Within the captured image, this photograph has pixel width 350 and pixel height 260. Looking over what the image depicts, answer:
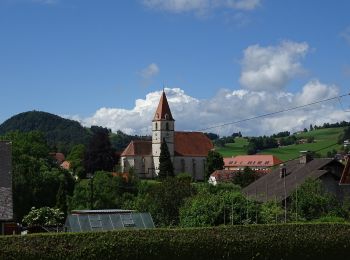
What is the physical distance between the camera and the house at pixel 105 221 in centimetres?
3106

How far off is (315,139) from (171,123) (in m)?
59.5

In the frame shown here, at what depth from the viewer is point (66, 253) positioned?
952 inches

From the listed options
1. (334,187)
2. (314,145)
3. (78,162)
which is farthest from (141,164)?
(334,187)

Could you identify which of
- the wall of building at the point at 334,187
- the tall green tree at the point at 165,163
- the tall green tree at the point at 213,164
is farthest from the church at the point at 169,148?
the wall of building at the point at 334,187

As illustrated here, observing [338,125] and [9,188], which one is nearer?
[9,188]

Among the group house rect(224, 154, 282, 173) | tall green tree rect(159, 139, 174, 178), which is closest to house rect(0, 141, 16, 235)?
tall green tree rect(159, 139, 174, 178)

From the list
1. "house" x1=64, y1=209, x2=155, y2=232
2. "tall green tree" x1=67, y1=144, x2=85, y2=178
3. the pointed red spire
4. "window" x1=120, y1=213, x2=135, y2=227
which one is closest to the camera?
"house" x1=64, y1=209, x2=155, y2=232

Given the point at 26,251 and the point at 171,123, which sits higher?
the point at 171,123

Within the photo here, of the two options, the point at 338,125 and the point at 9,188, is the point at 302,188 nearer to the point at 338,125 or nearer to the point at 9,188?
the point at 9,188

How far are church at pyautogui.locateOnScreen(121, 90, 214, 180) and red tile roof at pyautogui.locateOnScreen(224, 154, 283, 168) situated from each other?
19935 mm

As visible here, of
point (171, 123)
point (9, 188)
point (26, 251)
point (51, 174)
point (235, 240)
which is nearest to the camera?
point (26, 251)

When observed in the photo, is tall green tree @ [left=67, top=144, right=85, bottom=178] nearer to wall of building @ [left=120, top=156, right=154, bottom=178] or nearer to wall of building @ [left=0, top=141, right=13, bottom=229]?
wall of building @ [left=120, top=156, right=154, bottom=178]

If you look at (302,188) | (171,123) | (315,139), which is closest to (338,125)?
(315,139)

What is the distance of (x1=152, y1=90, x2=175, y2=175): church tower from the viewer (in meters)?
147
